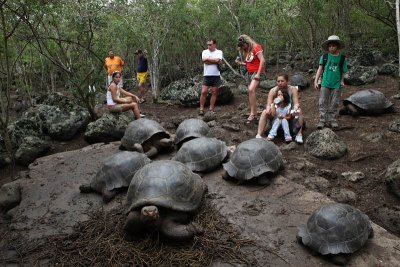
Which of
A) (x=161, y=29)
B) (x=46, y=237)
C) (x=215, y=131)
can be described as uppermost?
(x=161, y=29)

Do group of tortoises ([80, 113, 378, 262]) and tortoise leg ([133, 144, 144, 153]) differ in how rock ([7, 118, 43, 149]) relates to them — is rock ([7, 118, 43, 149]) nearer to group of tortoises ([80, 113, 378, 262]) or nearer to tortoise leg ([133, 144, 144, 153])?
tortoise leg ([133, 144, 144, 153])

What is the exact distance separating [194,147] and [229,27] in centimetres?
1041

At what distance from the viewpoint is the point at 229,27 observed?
1429 centimetres

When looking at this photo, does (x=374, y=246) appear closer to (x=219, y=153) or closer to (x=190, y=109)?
(x=219, y=153)

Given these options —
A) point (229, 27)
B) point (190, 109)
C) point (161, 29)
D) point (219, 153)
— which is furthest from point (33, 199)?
point (229, 27)

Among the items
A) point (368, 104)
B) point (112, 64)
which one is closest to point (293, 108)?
point (368, 104)

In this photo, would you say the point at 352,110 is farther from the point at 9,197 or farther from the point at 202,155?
the point at 9,197

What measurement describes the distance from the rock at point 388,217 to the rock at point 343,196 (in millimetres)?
320

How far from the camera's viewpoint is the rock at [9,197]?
16.7 ft

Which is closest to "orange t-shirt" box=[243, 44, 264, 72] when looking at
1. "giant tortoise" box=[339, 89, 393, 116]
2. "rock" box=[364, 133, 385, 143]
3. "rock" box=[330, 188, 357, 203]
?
"giant tortoise" box=[339, 89, 393, 116]

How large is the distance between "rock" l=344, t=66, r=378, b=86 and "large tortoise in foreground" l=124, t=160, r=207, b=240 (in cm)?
859

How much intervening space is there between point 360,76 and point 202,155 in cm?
785

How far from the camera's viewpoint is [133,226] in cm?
353

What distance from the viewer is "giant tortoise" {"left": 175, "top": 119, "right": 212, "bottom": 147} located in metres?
6.08
